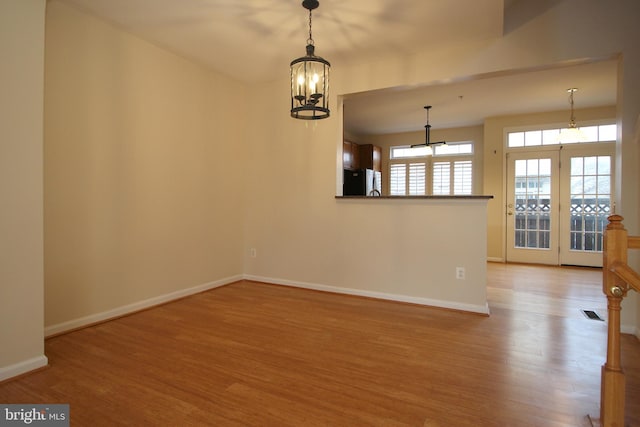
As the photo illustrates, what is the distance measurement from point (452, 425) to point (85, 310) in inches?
113

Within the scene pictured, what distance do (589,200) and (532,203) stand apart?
811mm

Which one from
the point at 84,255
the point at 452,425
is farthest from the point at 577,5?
the point at 84,255

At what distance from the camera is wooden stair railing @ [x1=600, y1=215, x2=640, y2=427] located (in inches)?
57.3

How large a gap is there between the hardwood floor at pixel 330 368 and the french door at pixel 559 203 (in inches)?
114

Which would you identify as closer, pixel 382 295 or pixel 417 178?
pixel 382 295

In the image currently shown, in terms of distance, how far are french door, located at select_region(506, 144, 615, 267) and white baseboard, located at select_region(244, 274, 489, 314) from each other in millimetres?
3483

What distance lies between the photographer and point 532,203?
6.07 m

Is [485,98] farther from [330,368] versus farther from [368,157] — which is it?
[330,368]

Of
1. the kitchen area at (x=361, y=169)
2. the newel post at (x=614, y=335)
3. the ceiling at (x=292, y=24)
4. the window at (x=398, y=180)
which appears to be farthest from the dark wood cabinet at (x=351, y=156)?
the newel post at (x=614, y=335)

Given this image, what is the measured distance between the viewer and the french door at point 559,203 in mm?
5605

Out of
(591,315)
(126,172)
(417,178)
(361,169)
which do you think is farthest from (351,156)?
(591,315)

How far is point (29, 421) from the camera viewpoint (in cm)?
160

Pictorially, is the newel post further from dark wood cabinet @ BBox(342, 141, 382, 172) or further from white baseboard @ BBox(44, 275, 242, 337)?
dark wood cabinet @ BBox(342, 141, 382, 172)

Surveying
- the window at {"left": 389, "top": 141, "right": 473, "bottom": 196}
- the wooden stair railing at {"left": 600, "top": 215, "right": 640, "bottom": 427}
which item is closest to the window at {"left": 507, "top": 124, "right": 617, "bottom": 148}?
the window at {"left": 389, "top": 141, "right": 473, "bottom": 196}
